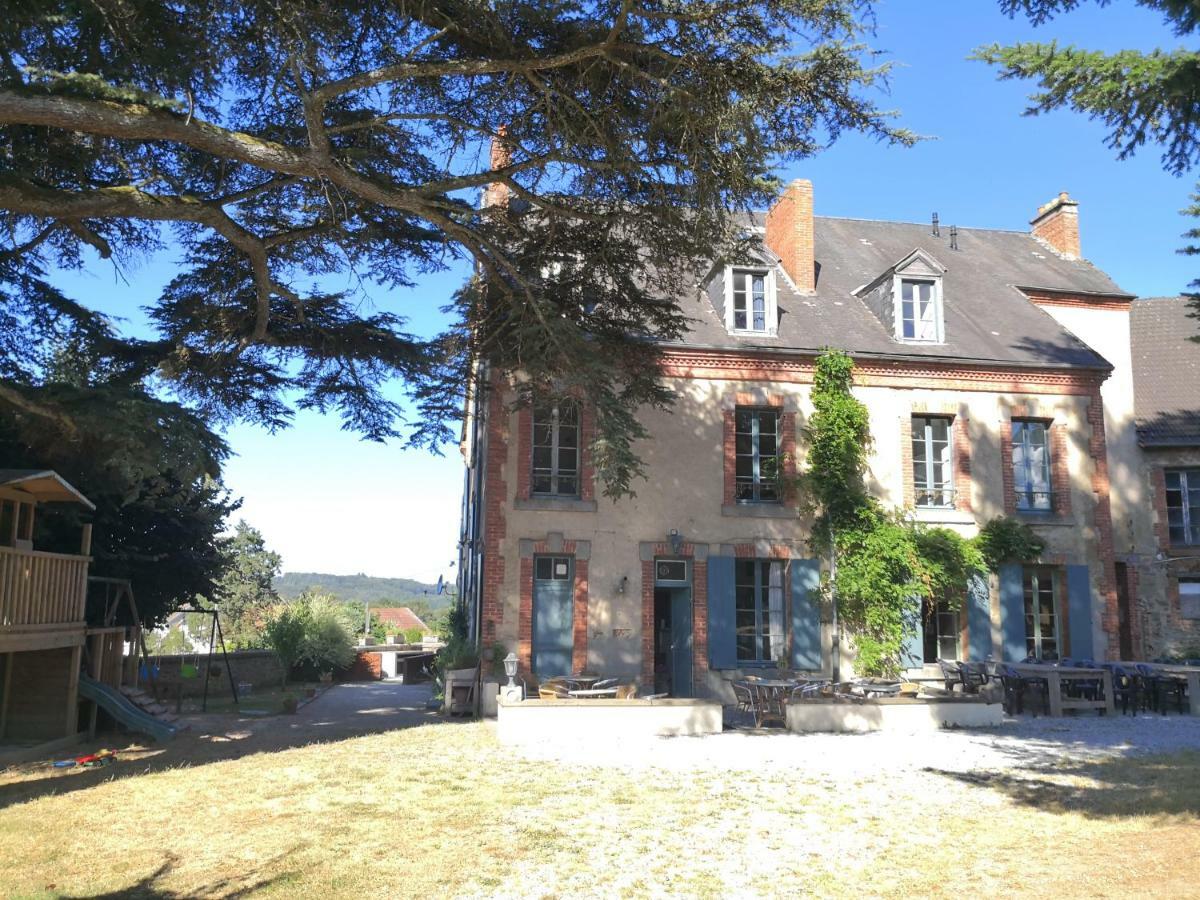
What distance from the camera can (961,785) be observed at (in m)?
8.46

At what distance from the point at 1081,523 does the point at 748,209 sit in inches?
436

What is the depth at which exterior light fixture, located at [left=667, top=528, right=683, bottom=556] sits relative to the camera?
49.0 feet

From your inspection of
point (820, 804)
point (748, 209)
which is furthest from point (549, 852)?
point (748, 209)

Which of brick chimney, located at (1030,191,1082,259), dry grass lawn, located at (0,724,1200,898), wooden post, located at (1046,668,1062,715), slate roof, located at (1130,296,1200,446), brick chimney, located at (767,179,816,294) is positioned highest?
brick chimney, located at (1030,191,1082,259)

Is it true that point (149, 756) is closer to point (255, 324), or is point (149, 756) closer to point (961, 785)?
point (255, 324)

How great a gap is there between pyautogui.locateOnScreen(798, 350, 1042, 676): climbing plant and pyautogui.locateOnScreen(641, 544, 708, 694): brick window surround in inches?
82.9

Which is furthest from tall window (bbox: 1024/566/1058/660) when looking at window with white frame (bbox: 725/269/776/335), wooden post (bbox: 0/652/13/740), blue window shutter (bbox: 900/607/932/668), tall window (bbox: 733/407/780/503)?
wooden post (bbox: 0/652/13/740)

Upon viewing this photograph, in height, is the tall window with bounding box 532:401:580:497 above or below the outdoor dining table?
above

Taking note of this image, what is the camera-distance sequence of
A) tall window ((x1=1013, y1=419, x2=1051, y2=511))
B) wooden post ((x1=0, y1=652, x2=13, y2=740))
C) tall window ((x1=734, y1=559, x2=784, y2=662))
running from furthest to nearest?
1. tall window ((x1=1013, y1=419, x2=1051, y2=511))
2. tall window ((x1=734, y1=559, x2=784, y2=662))
3. wooden post ((x1=0, y1=652, x2=13, y2=740))

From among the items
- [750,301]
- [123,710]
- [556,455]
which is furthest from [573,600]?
[123,710]

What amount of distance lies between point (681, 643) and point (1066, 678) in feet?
19.8

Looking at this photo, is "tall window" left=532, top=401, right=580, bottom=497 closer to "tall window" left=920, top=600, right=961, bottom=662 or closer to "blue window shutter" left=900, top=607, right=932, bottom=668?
"blue window shutter" left=900, top=607, right=932, bottom=668

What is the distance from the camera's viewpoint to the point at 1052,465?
16.6 m

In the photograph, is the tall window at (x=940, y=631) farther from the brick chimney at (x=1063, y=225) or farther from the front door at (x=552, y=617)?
the brick chimney at (x=1063, y=225)
